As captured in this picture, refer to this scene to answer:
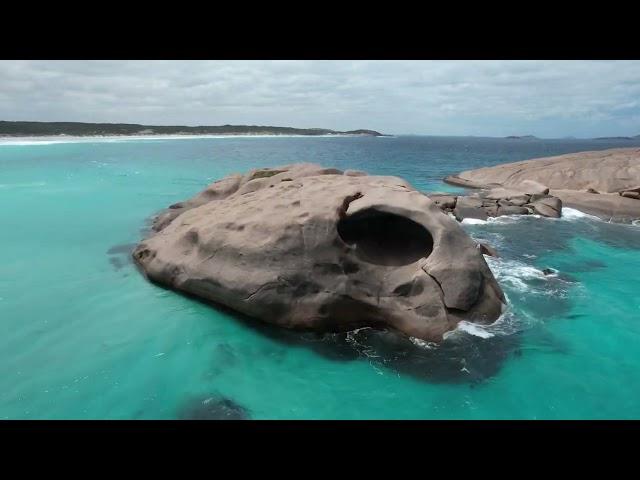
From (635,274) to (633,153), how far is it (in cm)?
1842

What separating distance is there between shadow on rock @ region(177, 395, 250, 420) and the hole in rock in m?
4.05

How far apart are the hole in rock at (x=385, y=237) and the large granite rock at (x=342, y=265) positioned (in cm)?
2

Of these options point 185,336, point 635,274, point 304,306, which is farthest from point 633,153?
point 185,336

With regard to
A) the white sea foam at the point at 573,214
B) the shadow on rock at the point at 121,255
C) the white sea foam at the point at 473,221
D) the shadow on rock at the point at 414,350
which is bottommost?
the shadow on rock at the point at 121,255

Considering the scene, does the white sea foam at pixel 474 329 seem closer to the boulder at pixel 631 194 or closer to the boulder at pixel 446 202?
the boulder at pixel 446 202

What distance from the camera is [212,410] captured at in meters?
6.25

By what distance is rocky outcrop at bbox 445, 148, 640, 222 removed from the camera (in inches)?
833

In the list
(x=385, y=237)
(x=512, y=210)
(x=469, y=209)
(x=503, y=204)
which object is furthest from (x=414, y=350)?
(x=503, y=204)

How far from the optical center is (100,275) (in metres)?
11.2

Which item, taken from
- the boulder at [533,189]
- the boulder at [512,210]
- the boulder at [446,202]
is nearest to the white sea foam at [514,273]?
the boulder at [446,202]

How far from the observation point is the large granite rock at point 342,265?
8289 millimetres

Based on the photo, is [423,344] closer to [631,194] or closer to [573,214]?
[573,214]

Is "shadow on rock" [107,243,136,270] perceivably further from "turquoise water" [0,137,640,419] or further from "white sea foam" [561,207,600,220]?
"white sea foam" [561,207,600,220]
